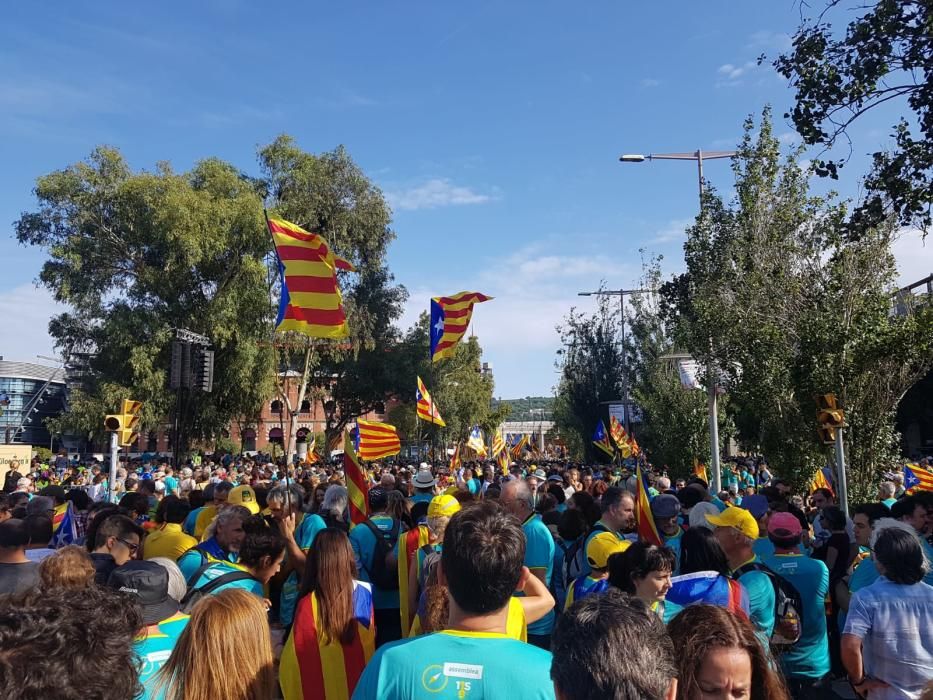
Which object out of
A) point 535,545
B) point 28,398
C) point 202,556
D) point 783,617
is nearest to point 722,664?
point 783,617

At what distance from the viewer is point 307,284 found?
36.0 feet

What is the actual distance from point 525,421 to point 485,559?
19066 centimetres

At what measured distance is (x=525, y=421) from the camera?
7549 inches

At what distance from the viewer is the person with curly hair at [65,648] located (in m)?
1.45

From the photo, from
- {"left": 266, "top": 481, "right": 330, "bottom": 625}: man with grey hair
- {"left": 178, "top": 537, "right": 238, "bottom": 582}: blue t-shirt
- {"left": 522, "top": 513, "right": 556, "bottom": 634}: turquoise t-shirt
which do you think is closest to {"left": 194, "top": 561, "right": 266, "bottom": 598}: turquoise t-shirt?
{"left": 266, "top": 481, "right": 330, "bottom": 625}: man with grey hair

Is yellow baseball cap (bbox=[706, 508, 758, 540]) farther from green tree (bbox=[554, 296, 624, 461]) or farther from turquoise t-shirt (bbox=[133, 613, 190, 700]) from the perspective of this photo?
green tree (bbox=[554, 296, 624, 461])

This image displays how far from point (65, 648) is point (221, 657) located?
1240 millimetres

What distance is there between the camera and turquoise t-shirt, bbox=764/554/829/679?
485 cm

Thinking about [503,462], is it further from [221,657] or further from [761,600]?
[221,657]

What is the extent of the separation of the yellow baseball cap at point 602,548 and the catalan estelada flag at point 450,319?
12481 mm

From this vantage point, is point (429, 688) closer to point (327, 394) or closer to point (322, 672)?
point (322, 672)

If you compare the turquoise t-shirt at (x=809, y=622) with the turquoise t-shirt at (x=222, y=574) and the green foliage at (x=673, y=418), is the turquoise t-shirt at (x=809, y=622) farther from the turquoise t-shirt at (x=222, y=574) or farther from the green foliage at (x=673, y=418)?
the green foliage at (x=673, y=418)

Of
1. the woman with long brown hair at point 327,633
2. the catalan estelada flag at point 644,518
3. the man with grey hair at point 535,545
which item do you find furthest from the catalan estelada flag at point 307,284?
the woman with long brown hair at point 327,633

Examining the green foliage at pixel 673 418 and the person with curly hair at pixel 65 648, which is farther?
the green foliage at pixel 673 418
